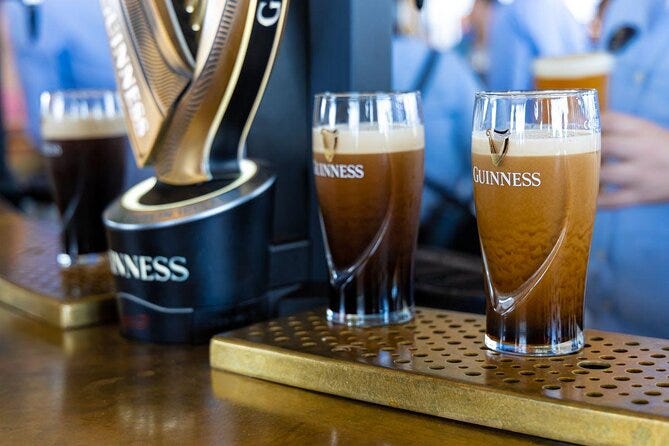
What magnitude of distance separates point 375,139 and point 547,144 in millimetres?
230

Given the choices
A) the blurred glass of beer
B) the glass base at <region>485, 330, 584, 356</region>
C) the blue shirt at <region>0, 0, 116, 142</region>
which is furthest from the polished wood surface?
the blue shirt at <region>0, 0, 116, 142</region>

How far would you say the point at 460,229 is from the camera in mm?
1789

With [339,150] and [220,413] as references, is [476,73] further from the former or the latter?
[220,413]

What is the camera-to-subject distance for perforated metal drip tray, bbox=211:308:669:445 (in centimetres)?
78

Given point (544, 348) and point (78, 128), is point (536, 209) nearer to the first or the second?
point (544, 348)

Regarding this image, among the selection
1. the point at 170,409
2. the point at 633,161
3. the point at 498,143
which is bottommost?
the point at 170,409

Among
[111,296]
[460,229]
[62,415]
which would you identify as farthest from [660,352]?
[460,229]

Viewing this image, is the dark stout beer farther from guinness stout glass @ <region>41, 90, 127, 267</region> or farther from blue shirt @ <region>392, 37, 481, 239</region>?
blue shirt @ <region>392, 37, 481, 239</region>

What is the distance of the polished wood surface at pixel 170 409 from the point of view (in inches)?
33.3


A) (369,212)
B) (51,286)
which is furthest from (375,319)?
(51,286)

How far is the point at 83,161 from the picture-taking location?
153 cm

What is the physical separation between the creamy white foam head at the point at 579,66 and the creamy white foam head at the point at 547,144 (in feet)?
1.99

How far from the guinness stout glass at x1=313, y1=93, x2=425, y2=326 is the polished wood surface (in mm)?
174

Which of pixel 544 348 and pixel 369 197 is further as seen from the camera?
pixel 369 197
